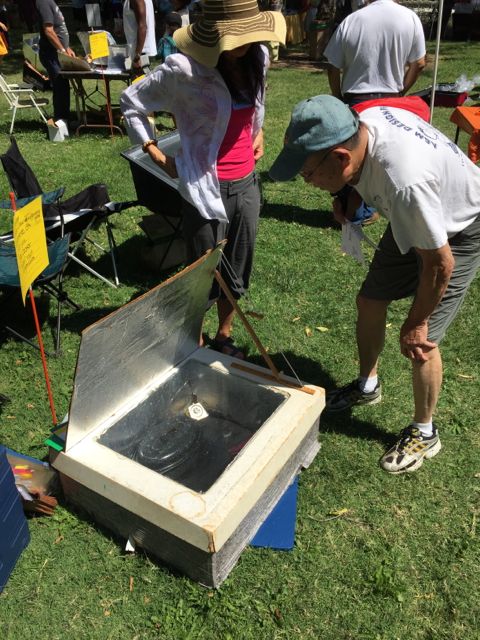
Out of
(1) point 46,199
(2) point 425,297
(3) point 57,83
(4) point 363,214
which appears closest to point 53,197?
(1) point 46,199

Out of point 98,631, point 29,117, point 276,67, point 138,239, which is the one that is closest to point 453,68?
point 276,67

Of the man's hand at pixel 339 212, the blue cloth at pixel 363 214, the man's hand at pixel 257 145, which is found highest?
the man's hand at pixel 257 145

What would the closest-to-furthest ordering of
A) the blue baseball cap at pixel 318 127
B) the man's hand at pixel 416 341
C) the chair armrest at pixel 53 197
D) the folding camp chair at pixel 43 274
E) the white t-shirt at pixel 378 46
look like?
the blue baseball cap at pixel 318 127 < the man's hand at pixel 416 341 < the folding camp chair at pixel 43 274 < the chair armrest at pixel 53 197 < the white t-shirt at pixel 378 46

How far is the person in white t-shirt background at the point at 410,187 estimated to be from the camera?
2018 millimetres

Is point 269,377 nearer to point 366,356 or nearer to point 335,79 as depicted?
point 366,356

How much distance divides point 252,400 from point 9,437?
1.35 metres

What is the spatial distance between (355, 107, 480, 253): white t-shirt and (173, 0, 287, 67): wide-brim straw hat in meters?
0.64

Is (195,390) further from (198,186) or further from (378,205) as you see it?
(378,205)

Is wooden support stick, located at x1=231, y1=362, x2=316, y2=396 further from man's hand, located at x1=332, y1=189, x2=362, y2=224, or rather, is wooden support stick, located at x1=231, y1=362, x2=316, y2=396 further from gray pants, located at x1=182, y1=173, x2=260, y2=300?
man's hand, located at x1=332, y1=189, x2=362, y2=224

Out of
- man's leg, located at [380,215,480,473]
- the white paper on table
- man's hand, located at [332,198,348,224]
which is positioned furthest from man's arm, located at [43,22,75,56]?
man's leg, located at [380,215,480,473]

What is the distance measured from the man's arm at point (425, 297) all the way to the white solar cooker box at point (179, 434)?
1.63 ft

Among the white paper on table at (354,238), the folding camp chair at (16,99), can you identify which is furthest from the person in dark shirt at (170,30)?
the white paper on table at (354,238)

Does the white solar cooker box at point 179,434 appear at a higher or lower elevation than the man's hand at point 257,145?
lower

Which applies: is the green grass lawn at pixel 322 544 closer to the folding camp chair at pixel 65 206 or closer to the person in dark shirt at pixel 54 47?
the folding camp chair at pixel 65 206
